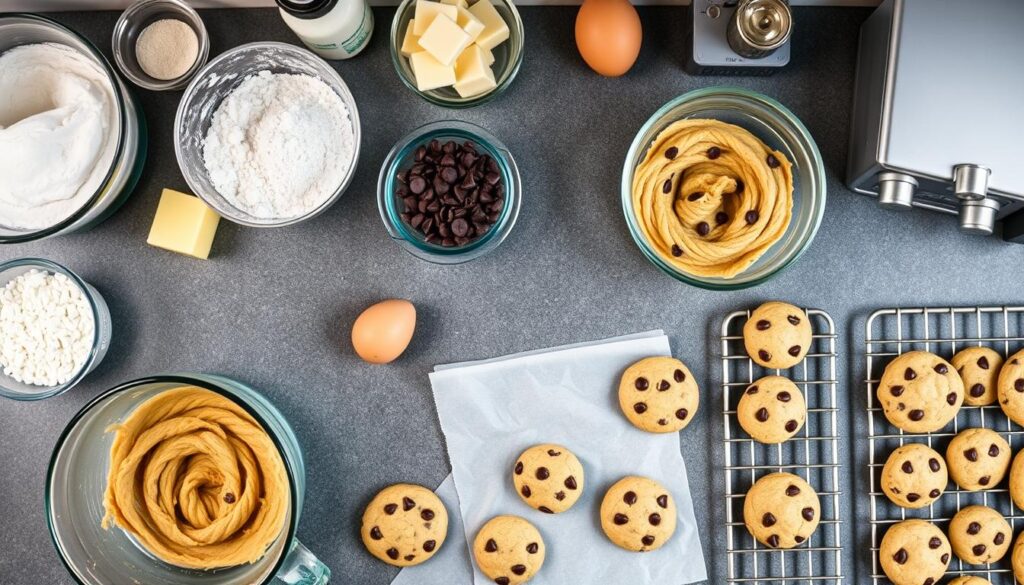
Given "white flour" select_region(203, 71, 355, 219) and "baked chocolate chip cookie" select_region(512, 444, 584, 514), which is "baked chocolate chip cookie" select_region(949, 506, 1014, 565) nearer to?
"baked chocolate chip cookie" select_region(512, 444, 584, 514)

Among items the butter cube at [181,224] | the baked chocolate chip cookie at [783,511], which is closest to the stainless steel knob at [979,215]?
the baked chocolate chip cookie at [783,511]

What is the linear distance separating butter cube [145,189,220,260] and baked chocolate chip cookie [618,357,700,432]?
2.10 ft

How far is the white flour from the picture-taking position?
39.9 inches

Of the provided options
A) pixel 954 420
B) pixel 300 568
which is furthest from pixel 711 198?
pixel 300 568

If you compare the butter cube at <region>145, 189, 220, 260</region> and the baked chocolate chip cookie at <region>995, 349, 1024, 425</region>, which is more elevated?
the butter cube at <region>145, 189, 220, 260</region>

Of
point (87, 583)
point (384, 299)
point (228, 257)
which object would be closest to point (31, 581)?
point (87, 583)

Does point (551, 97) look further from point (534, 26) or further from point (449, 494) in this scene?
point (449, 494)

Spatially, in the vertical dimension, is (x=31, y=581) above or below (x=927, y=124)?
below

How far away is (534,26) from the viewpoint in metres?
1.11

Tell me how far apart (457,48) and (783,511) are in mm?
765

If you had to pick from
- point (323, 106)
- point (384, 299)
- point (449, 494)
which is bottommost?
point (449, 494)

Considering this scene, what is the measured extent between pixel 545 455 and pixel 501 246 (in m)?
0.31

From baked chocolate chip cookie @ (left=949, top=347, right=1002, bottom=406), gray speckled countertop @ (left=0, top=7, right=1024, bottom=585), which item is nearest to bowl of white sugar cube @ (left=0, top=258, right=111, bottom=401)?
gray speckled countertop @ (left=0, top=7, right=1024, bottom=585)

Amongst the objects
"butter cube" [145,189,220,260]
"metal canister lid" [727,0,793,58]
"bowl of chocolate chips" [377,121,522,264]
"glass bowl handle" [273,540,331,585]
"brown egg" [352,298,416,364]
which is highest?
"metal canister lid" [727,0,793,58]
